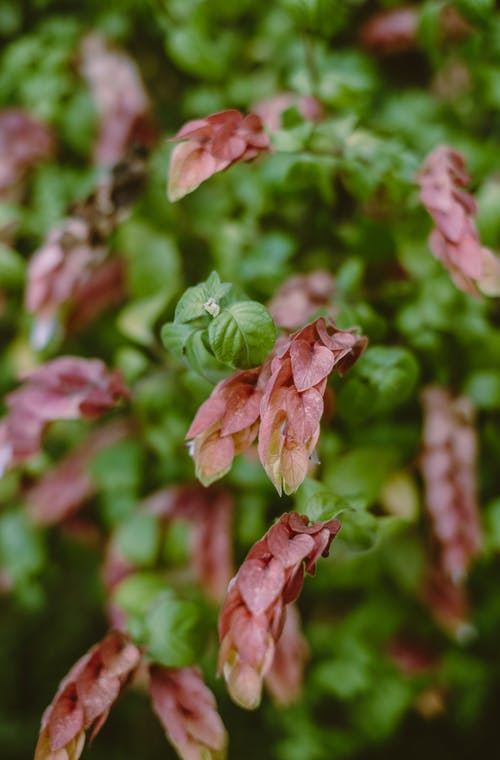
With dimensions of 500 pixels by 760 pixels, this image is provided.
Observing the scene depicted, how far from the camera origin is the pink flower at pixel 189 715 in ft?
2.79

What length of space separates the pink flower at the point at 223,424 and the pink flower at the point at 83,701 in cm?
26

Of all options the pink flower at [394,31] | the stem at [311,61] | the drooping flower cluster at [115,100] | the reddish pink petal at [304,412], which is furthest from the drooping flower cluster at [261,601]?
the pink flower at [394,31]

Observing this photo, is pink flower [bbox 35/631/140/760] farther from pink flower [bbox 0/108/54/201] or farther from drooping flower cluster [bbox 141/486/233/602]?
pink flower [bbox 0/108/54/201]

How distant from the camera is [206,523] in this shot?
122cm

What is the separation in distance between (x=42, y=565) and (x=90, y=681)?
56cm

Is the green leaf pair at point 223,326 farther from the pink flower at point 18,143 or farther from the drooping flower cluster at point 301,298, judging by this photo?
the pink flower at point 18,143

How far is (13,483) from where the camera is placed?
4.70 ft

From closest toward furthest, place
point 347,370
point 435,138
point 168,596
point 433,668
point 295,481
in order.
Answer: point 295,481 → point 347,370 → point 168,596 → point 435,138 → point 433,668

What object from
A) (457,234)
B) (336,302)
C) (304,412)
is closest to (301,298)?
(336,302)

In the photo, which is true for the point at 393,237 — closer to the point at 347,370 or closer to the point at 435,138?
the point at 435,138

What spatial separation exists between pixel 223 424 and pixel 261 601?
19 cm

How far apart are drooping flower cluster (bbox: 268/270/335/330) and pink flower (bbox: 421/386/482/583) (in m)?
0.24

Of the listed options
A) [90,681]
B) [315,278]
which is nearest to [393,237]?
[315,278]

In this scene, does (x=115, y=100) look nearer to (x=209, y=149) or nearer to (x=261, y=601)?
(x=209, y=149)
